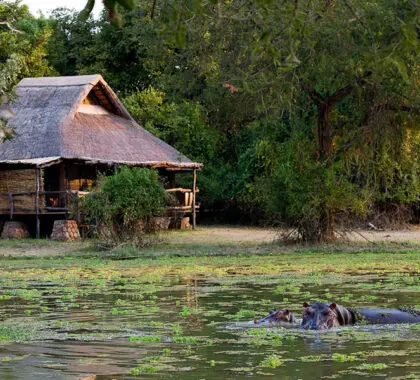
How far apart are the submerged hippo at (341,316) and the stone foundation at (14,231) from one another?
19033mm

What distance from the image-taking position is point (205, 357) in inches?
375

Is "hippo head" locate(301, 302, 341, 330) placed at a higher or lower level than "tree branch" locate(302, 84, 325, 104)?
lower

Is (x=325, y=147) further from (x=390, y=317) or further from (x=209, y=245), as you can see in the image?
(x=390, y=317)

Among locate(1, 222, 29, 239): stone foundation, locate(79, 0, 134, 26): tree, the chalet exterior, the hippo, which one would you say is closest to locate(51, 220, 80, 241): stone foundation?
the chalet exterior

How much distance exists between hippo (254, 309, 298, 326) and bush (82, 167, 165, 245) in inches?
496

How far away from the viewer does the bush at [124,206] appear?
24.2 m

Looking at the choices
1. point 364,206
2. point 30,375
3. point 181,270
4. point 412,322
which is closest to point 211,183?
point 364,206

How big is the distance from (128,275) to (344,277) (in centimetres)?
389

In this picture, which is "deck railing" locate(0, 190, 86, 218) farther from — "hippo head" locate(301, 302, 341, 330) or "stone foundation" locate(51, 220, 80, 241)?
"hippo head" locate(301, 302, 341, 330)

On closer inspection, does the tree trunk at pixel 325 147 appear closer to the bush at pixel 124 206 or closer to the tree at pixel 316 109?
the tree at pixel 316 109

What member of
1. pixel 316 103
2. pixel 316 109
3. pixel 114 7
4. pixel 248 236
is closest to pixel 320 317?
pixel 114 7

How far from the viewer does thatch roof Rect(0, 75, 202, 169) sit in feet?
100

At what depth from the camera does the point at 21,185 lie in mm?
30156

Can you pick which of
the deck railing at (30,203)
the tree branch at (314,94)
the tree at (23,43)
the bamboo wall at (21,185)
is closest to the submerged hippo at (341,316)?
the tree branch at (314,94)
